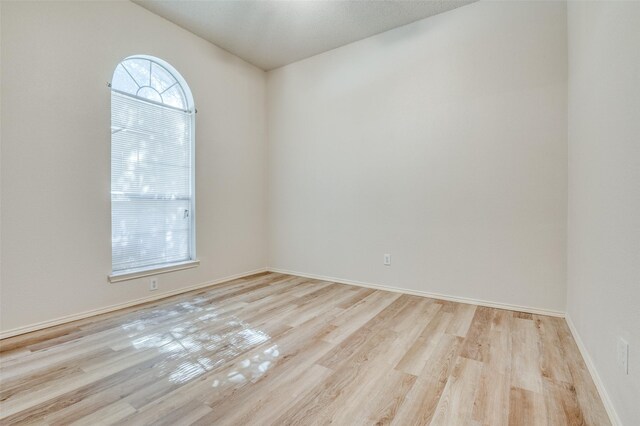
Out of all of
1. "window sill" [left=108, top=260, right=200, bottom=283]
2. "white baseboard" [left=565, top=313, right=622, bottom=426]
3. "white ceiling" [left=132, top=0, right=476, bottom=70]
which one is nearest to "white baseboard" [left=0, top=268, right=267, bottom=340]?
"window sill" [left=108, top=260, right=200, bottom=283]

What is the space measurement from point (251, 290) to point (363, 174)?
1922 mm

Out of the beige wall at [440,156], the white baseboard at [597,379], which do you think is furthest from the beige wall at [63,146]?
the white baseboard at [597,379]

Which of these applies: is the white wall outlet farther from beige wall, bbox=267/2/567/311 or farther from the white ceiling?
the white ceiling

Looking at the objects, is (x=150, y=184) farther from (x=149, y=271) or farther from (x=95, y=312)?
(x=95, y=312)

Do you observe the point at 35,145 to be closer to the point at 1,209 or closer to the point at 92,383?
the point at 1,209

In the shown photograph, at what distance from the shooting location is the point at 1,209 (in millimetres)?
2262

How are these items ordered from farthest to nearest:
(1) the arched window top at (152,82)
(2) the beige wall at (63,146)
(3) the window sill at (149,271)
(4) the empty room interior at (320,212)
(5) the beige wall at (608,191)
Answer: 1. (1) the arched window top at (152,82)
2. (3) the window sill at (149,271)
3. (2) the beige wall at (63,146)
4. (4) the empty room interior at (320,212)
5. (5) the beige wall at (608,191)

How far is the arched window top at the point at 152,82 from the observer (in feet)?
9.96

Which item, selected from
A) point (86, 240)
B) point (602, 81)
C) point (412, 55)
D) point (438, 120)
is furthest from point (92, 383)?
point (412, 55)

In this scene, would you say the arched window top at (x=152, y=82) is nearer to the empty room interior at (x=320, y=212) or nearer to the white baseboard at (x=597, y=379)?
the empty room interior at (x=320, y=212)

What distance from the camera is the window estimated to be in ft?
9.82

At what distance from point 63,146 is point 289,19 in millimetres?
2490

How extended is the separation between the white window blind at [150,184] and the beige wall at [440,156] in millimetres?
1407

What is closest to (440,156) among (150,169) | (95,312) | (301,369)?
(301,369)
